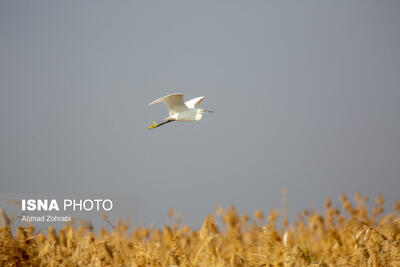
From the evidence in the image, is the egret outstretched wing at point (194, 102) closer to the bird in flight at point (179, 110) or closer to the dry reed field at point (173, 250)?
the bird in flight at point (179, 110)

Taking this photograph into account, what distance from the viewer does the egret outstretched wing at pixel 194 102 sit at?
605 centimetres

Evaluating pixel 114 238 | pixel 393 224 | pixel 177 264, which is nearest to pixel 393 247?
pixel 393 224

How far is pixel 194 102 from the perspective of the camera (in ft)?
20.1

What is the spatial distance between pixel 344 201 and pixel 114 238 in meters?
3.91

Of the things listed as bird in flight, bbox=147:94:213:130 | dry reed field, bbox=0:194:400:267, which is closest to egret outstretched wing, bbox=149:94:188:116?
bird in flight, bbox=147:94:213:130

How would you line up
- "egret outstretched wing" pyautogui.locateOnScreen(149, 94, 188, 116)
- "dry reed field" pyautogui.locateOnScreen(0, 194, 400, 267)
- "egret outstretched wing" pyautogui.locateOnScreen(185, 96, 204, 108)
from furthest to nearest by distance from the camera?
1. "egret outstretched wing" pyautogui.locateOnScreen(185, 96, 204, 108)
2. "egret outstretched wing" pyautogui.locateOnScreen(149, 94, 188, 116)
3. "dry reed field" pyautogui.locateOnScreen(0, 194, 400, 267)

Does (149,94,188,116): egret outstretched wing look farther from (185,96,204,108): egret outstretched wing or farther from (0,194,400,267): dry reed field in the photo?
(0,194,400,267): dry reed field

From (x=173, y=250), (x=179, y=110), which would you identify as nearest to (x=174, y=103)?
(x=179, y=110)

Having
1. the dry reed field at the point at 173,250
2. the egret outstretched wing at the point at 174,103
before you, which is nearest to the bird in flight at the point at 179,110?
the egret outstretched wing at the point at 174,103

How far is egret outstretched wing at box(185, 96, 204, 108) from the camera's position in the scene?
19.8 ft

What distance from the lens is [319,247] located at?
597 centimetres

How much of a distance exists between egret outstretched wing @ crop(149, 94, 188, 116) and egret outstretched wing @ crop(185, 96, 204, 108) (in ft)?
0.51

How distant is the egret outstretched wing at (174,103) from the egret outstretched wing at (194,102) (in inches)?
6.2

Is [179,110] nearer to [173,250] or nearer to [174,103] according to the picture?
[174,103]
